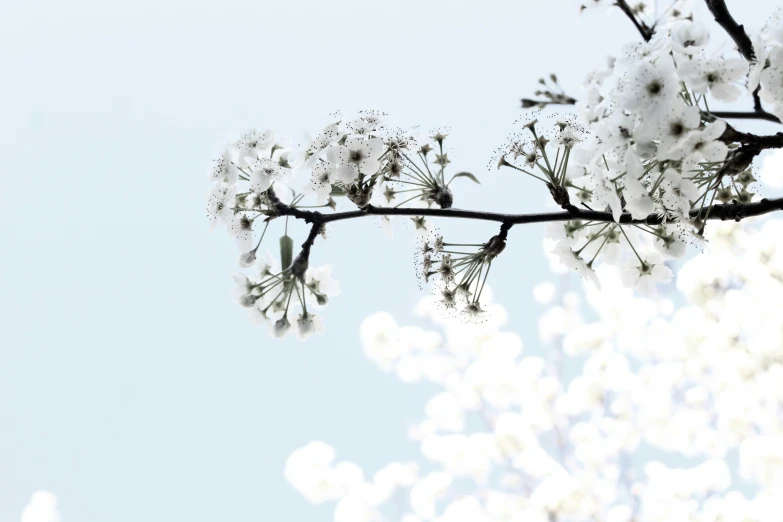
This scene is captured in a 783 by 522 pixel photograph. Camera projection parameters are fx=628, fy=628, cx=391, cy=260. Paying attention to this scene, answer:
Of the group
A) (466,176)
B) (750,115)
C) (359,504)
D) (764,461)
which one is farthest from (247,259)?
(359,504)

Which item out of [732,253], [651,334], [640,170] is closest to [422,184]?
[640,170]

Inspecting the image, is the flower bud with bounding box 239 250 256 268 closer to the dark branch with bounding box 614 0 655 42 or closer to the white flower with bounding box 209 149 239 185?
the white flower with bounding box 209 149 239 185

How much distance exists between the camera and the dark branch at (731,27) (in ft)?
3.28

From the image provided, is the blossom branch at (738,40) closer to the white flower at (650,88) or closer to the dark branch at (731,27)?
the dark branch at (731,27)

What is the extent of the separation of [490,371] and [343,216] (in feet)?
14.5

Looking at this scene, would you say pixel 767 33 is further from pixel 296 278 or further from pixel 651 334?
pixel 651 334

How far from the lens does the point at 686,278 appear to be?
14.0 ft

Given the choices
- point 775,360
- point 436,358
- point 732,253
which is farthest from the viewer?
point 436,358

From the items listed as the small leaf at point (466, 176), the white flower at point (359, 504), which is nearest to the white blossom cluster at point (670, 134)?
the small leaf at point (466, 176)

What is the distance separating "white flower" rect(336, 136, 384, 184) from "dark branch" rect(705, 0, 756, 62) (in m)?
0.58

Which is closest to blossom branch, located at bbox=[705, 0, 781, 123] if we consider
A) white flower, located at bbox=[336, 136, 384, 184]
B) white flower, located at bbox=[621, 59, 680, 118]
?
white flower, located at bbox=[621, 59, 680, 118]

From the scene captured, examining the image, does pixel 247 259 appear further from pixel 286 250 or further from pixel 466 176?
pixel 466 176

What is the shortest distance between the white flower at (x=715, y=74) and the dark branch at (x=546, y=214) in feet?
0.54

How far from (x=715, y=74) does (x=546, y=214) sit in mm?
326
